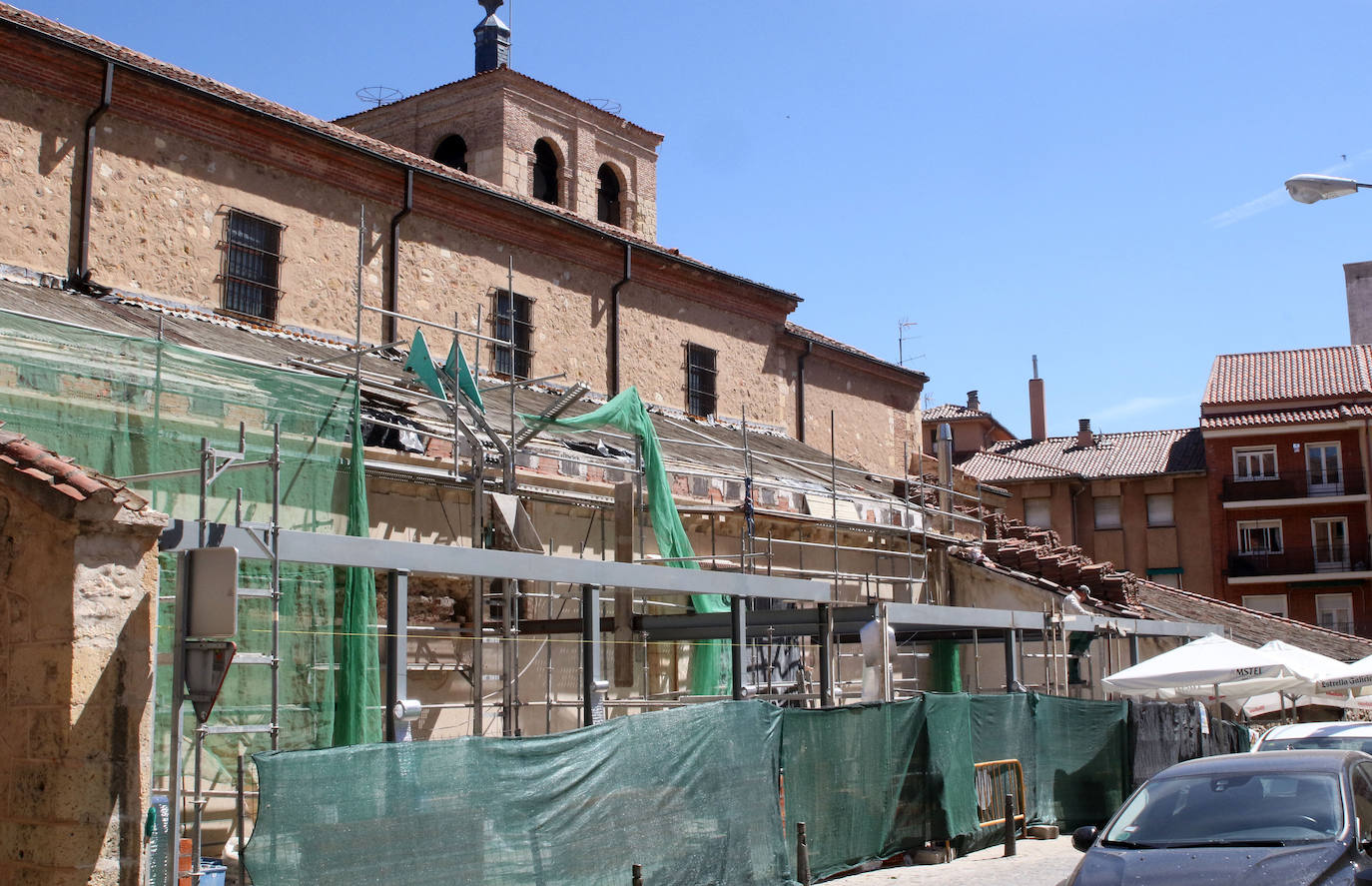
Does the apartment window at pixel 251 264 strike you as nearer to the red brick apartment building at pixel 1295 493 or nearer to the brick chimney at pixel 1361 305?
the red brick apartment building at pixel 1295 493

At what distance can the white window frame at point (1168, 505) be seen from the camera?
5106 cm

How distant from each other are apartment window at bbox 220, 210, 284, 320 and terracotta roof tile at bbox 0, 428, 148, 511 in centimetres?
1045

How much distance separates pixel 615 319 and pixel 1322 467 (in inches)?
1316

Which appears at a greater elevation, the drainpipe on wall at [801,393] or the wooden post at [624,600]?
the drainpipe on wall at [801,393]

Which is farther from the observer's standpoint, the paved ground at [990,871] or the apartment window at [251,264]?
the apartment window at [251,264]

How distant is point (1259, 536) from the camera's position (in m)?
49.7

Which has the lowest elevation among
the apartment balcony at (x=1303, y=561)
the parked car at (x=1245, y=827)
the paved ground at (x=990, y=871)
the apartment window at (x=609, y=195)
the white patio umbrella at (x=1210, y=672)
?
the paved ground at (x=990, y=871)

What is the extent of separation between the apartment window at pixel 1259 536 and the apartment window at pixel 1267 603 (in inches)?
65.5

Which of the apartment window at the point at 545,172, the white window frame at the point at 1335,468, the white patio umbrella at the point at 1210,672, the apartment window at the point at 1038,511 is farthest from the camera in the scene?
the apartment window at the point at 1038,511

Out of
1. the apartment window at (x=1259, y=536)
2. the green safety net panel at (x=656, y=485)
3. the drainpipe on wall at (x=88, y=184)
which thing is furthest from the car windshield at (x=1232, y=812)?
the apartment window at (x=1259, y=536)

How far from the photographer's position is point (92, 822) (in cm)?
773

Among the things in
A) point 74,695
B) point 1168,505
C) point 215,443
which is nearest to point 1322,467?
point 1168,505

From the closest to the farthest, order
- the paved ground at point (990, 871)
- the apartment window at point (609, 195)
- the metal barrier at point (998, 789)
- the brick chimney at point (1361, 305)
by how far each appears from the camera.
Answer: the paved ground at point (990, 871), the metal barrier at point (998, 789), the apartment window at point (609, 195), the brick chimney at point (1361, 305)

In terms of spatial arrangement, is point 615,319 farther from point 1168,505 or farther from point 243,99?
point 1168,505
